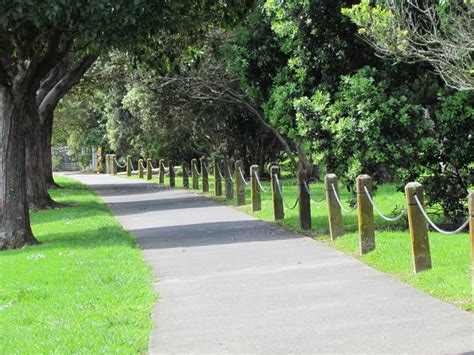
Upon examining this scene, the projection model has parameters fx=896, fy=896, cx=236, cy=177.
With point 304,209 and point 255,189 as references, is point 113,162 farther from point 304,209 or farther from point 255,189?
point 304,209

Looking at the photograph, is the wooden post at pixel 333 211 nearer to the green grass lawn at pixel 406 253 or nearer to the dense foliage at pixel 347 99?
the green grass lawn at pixel 406 253

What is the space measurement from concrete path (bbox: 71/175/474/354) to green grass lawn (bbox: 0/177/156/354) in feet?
0.96

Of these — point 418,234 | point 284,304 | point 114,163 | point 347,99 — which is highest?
point 347,99

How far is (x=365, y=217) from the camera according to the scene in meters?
12.4

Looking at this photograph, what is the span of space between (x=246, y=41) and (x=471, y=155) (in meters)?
4.88

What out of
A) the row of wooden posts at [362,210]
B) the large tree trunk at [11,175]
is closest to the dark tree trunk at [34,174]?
the row of wooden posts at [362,210]

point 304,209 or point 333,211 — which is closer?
point 333,211

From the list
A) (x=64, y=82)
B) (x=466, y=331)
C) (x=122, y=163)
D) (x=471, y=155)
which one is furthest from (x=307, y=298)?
(x=122, y=163)

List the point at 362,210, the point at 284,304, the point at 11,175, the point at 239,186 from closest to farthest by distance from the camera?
the point at 284,304, the point at 362,210, the point at 11,175, the point at 239,186

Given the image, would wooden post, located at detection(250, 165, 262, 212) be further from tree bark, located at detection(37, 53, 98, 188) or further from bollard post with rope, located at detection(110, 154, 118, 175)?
bollard post with rope, located at detection(110, 154, 118, 175)

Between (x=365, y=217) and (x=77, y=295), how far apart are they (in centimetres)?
435

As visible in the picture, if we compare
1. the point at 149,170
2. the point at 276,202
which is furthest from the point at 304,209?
the point at 149,170

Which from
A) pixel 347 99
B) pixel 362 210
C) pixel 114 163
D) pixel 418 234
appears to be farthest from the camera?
pixel 114 163

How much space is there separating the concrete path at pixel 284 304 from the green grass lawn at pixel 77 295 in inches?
11.5
